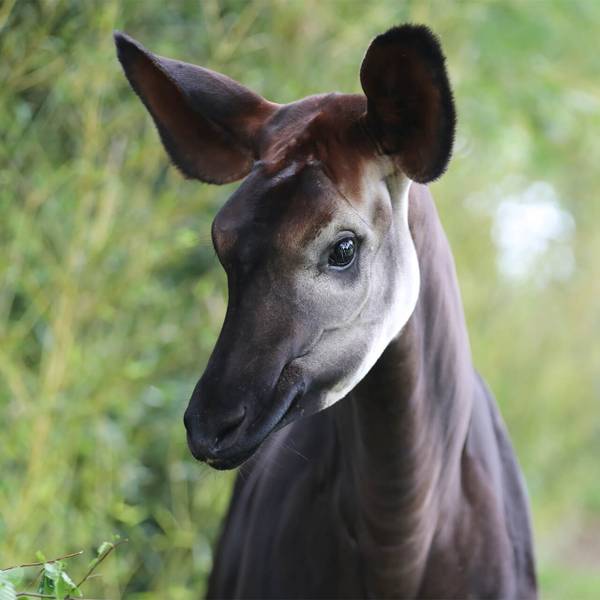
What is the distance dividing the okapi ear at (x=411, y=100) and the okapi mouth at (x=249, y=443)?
1.63 feet

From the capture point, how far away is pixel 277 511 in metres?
2.85

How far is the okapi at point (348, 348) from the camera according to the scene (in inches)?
77.1

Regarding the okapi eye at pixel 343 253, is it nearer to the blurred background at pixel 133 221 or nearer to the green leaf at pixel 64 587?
the green leaf at pixel 64 587

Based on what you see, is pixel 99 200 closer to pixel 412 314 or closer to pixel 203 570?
pixel 203 570

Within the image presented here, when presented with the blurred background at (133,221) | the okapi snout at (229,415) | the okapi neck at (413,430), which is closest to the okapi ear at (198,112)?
the okapi neck at (413,430)

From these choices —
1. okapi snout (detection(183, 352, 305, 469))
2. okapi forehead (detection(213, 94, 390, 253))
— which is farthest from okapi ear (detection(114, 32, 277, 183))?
okapi snout (detection(183, 352, 305, 469))

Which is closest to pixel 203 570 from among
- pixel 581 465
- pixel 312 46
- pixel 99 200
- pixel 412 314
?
pixel 99 200

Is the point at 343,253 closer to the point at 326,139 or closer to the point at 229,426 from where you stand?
the point at 326,139

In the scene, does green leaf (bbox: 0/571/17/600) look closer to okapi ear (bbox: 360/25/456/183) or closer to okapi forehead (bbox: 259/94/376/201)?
okapi forehead (bbox: 259/94/376/201)

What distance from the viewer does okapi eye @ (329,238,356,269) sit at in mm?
2023

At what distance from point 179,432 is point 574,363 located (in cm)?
627

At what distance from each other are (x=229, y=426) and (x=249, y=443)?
5cm

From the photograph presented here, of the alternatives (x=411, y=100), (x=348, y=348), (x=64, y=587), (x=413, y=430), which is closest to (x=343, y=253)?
(x=348, y=348)

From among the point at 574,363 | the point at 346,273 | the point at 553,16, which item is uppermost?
the point at 553,16
